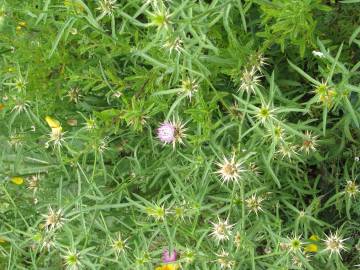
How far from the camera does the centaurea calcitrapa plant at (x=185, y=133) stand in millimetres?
1869

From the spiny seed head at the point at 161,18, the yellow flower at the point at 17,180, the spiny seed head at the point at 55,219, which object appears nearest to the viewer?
the spiny seed head at the point at 161,18

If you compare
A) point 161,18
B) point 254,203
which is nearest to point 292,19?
point 161,18

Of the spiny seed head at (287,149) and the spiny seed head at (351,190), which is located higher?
the spiny seed head at (287,149)

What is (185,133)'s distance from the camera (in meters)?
2.15

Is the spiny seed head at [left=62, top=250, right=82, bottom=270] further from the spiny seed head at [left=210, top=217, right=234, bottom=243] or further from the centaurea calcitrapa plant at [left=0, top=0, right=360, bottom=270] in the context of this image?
the spiny seed head at [left=210, top=217, right=234, bottom=243]

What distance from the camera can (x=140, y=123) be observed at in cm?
209

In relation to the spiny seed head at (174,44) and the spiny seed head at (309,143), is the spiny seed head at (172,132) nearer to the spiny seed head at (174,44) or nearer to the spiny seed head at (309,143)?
the spiny seed head at (174,44)

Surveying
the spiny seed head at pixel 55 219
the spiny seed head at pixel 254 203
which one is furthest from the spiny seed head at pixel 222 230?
the spiny seed head at pixel 55 219

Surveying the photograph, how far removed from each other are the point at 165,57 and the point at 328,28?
775 millimetres

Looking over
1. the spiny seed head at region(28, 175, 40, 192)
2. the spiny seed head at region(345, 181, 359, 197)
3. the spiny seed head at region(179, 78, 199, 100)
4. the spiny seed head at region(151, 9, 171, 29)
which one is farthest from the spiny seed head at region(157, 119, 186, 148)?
the spiny seed head at region(28, 175, 40, 192)

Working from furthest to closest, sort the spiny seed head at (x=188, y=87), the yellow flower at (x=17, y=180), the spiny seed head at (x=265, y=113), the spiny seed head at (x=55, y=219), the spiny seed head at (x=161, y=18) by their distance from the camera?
the yellow flower at (x=17, y=180)
the spiny seed head at (x=55, y=219)
the spiny seed head at (x=188, y=87)
the spiny seed head at (x=265, y=113)
the spiny seed head at (x=161, y=18)

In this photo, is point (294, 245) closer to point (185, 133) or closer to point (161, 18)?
point (185, 133)

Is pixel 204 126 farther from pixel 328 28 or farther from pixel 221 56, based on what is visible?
pixel 328 28

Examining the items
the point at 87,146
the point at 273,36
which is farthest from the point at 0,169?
the point at 273,36
